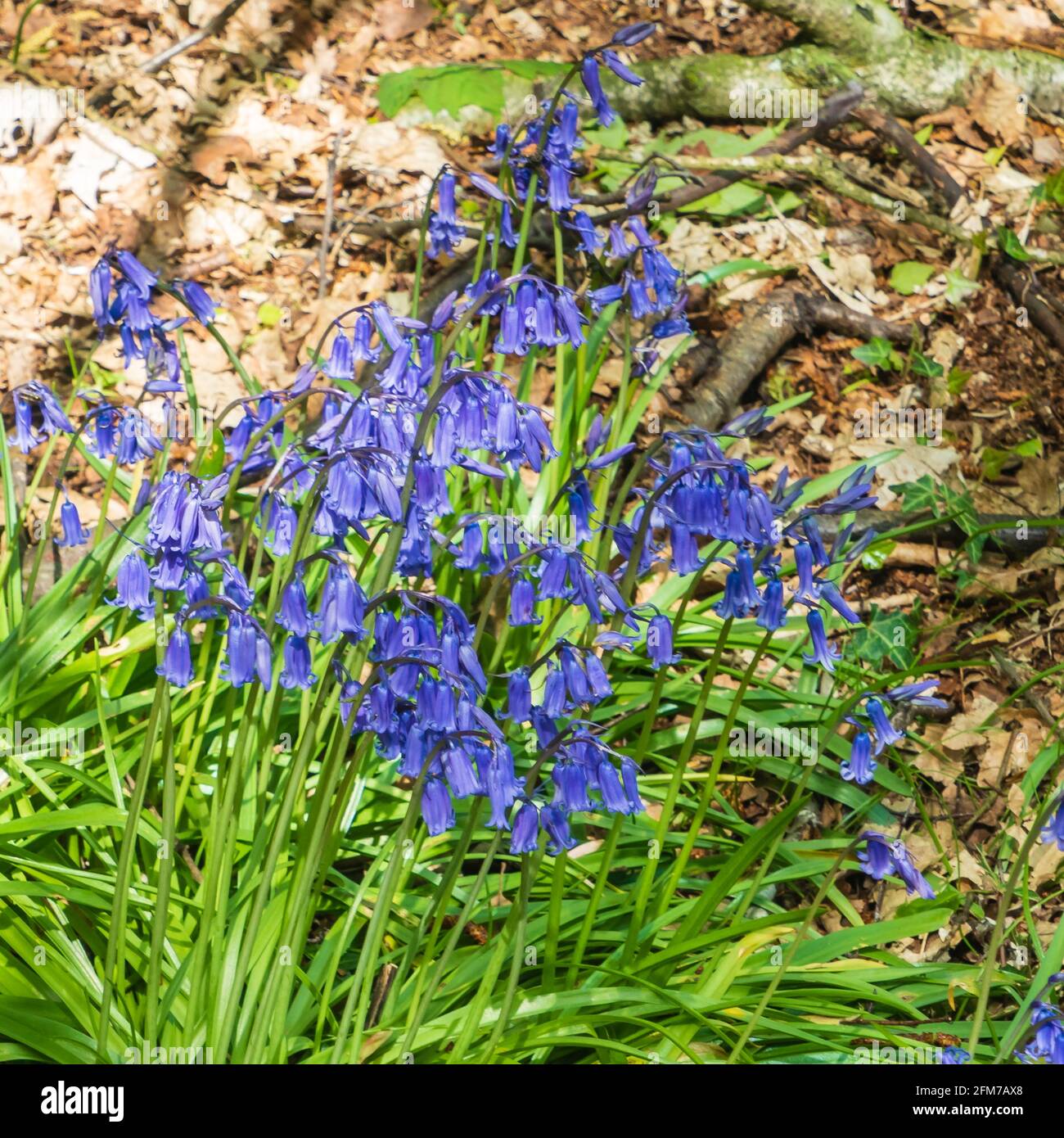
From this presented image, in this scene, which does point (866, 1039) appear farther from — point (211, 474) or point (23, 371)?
point (23, 371)

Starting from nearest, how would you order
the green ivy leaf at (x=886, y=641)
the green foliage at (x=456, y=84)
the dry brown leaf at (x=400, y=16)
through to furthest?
the green ivy leaf at (x=886, y=641), the green foliage at (x=456, y=84), the dry brown leaf at (x=400, y=16)

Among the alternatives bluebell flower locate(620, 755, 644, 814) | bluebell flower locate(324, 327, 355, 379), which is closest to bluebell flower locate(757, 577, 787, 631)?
bluebell flower locate(620, 755, 644, 814)

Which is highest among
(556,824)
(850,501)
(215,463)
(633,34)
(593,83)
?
(633,34)

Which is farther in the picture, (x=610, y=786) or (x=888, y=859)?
(x=888, y=859)

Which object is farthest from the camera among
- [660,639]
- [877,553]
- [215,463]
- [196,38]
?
[196,38]

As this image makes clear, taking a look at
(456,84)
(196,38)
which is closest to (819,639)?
(456,84)

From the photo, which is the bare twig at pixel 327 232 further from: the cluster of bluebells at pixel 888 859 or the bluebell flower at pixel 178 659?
the cluster of bluebells at pixel 888 859

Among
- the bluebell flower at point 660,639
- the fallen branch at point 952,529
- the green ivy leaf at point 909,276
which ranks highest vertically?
the bluebell flower at point 660,639

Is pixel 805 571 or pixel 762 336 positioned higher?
pixel 805 571

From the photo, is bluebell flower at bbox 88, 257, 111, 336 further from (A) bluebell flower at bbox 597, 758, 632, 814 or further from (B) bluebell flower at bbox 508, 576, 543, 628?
(A) bluebell flower at bbox 597, 758, 632, 814

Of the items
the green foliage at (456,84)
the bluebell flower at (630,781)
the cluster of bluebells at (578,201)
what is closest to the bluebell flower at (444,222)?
the cluster of bluebells at (578,201)

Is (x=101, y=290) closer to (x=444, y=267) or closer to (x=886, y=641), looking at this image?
(x=886, y=641)

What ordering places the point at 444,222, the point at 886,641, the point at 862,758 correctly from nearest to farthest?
the point at 862,758, the point at 444,222, the point at 886,641
